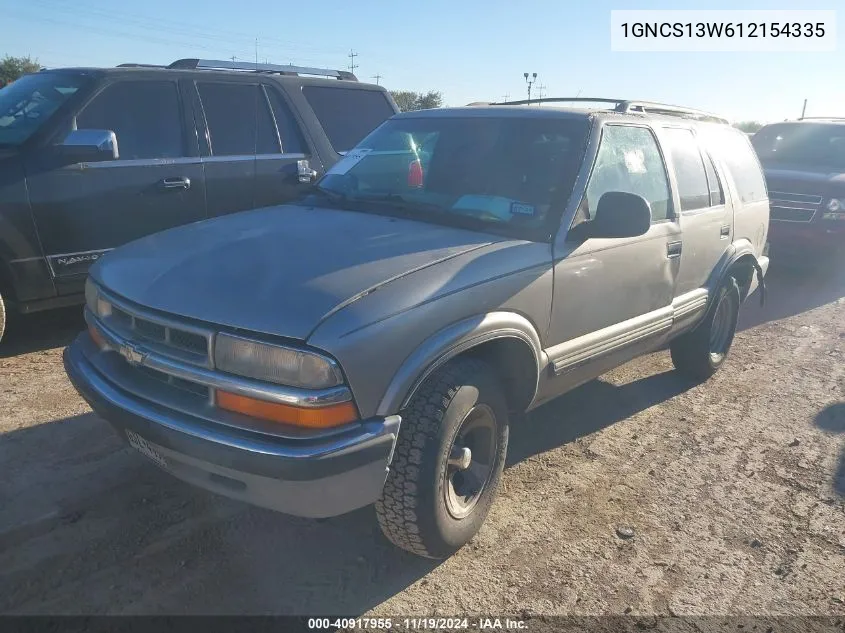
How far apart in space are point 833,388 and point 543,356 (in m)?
3.29

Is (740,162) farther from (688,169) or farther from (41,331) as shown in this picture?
(41,331)

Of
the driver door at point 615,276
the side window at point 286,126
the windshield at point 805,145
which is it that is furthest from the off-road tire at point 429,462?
the windshield at point 805,145

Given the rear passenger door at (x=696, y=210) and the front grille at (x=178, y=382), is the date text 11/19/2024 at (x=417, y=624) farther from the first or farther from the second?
the rear passenger door at (x=696, y=210)

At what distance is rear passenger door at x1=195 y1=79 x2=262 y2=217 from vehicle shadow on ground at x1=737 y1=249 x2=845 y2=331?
16.0 ft

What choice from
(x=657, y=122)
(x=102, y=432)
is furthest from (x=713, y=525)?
(x=102, y=432)

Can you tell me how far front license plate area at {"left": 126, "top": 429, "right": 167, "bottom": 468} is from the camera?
8.32 ft

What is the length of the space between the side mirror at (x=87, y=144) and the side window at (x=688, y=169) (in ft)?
11.6

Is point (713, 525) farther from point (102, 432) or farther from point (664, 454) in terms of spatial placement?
point (102, 432)

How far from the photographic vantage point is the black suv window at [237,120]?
17.9ft

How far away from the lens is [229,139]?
5539 mm

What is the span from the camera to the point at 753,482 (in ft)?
12.3

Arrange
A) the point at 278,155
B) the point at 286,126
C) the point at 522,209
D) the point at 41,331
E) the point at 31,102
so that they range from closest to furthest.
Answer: the point at 522,209
the point at 31,102
the point at 41,331
the point at 278,155
the point at 286,126

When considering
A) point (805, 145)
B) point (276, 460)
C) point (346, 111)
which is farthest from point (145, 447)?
point (805, 145)

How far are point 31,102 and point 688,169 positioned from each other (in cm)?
453
